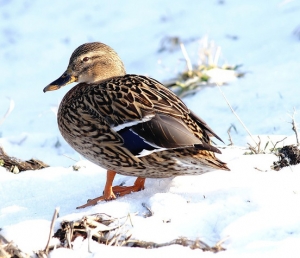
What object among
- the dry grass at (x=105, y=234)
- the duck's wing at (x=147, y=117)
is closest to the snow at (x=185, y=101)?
the dry grass at (x=105, y=234)

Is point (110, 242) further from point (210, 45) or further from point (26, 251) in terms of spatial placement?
point (210, 45)

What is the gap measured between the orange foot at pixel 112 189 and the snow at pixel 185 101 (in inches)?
3.4

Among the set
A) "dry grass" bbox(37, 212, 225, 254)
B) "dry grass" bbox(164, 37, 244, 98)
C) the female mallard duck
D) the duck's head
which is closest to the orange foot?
the female mallard duck

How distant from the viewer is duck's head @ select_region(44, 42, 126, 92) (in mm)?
5461

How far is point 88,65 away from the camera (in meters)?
5.45

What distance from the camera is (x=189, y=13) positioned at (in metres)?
10.3

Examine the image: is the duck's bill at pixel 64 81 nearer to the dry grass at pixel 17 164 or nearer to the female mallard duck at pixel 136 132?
the female mallard duck at pixel 136 132

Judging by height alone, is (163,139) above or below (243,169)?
above

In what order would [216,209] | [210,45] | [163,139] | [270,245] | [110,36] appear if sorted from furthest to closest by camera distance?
[110,36], [210,45], [163,139], [216,209], [270,245]

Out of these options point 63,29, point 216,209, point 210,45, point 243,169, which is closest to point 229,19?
point 210,45

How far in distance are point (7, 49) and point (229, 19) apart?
3245 millimetres

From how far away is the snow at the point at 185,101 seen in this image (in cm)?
383

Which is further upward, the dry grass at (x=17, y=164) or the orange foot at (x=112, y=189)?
the orange foot at (x=112, y=189)

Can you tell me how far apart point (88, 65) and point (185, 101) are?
257cm
